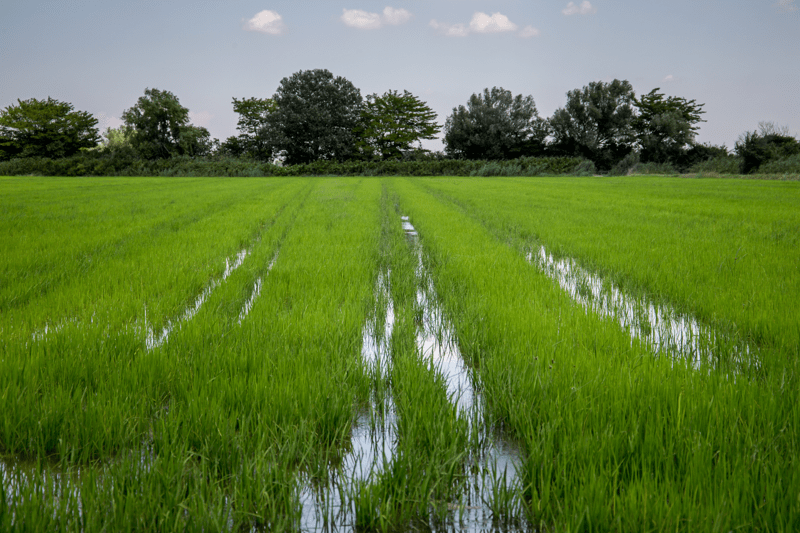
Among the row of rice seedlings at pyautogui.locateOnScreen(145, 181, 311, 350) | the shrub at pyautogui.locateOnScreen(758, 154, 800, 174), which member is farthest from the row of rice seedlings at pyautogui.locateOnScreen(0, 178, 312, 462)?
the shrub at pyautogui.locateOnScreen(758, 154, 800, 174)

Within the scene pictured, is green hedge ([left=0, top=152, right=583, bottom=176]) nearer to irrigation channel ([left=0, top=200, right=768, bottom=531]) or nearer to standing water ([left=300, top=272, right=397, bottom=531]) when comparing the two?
irrigation channel ([left=0, top=200, right=768, bottom=531])

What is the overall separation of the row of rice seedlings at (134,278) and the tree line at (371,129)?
1280 inches

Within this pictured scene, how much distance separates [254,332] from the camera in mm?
2268

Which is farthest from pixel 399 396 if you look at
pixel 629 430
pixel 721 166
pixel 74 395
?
pixel 721 166

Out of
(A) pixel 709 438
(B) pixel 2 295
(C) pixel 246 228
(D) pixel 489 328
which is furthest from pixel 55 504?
(C) pixel 246 228

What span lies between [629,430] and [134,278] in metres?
3.41

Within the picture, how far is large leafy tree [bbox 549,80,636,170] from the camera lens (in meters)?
39.6

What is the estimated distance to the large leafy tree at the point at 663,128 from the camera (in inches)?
1407

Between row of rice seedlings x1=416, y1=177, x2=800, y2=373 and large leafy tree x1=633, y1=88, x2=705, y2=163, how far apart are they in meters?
32.1

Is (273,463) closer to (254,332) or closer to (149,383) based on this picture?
(149,383)

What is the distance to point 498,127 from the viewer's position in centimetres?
4234

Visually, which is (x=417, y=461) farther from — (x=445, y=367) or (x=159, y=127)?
(x=159, y=127)

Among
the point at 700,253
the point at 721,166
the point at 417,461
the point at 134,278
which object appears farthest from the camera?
the point at 721,166

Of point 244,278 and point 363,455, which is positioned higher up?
point 244,278
